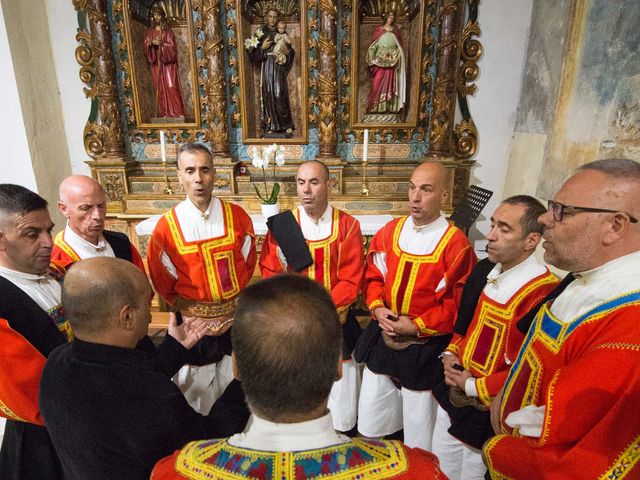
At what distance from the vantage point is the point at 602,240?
135 cm

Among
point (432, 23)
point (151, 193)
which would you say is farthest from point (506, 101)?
point (151, 193)

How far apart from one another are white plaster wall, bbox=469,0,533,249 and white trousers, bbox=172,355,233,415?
4.21 meters

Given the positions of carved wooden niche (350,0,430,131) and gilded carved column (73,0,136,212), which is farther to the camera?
carved wooden niche (350,0,430,131)

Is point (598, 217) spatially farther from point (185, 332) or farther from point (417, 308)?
point (185, 332)

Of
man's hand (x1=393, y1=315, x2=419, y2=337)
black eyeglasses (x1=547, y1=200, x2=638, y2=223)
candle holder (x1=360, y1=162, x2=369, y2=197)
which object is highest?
black eyeglasses (x1=547, y1=200, x2=638, y2=223)

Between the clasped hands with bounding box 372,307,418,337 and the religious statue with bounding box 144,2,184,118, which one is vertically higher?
the religious statue with bounding box 144,2,184,118

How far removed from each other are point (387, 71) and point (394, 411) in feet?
14.4

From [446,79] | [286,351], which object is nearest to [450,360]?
[286,351]

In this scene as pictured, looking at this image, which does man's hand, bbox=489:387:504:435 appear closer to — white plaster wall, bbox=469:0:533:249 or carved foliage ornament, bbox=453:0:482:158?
white plaster wall, bbox=469:0:533:249

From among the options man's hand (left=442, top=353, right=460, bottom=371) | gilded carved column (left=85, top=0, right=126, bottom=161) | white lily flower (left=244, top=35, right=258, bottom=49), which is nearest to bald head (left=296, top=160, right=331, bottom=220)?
man's hand (left=442, top=353, right=460, bottom=371)

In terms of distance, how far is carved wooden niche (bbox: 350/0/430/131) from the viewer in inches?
205

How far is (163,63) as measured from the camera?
551 cm

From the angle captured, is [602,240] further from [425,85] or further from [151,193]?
[151,193]

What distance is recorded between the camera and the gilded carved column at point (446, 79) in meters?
4.91
